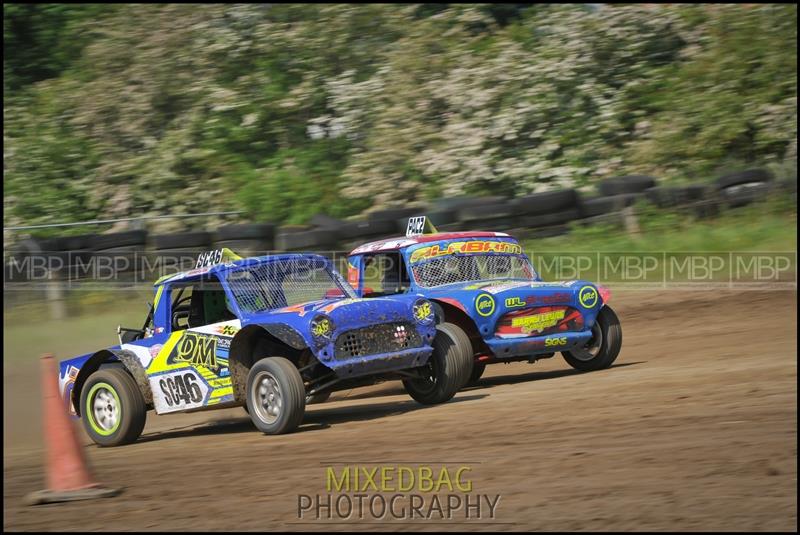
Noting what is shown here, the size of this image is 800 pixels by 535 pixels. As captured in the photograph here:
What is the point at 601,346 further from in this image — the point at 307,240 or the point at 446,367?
the point at 307,240

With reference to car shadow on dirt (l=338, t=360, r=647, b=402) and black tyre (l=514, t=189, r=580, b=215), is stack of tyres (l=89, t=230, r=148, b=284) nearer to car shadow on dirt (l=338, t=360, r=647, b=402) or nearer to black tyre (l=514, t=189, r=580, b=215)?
black tyre (l=514, t=189, r=580, b=215)

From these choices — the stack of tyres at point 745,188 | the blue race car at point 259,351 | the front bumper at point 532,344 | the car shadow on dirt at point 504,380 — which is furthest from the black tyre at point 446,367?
the stack of tyres at point 745,188

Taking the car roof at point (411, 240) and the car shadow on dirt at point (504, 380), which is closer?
the car shadow on dirt at point (504, 380)

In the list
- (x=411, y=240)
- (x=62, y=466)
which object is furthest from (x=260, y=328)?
(x=411, y=240)

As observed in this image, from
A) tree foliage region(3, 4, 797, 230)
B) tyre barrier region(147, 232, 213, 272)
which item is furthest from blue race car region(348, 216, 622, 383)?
tree foliage region(3, 4, 797, 230)

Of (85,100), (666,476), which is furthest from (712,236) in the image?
(85,100)

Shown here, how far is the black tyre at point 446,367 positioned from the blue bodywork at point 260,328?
10.8 inches

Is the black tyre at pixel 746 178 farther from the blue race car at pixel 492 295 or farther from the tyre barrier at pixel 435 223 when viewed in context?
the blue race car at pixel 492 295

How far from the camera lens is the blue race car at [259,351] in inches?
313

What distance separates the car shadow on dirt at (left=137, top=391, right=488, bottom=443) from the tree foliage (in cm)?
1273

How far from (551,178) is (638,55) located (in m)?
3.92

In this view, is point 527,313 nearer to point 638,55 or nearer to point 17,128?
point 638,55

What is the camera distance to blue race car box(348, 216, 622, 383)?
9750mm

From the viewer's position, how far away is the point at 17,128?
25750 millimetres
